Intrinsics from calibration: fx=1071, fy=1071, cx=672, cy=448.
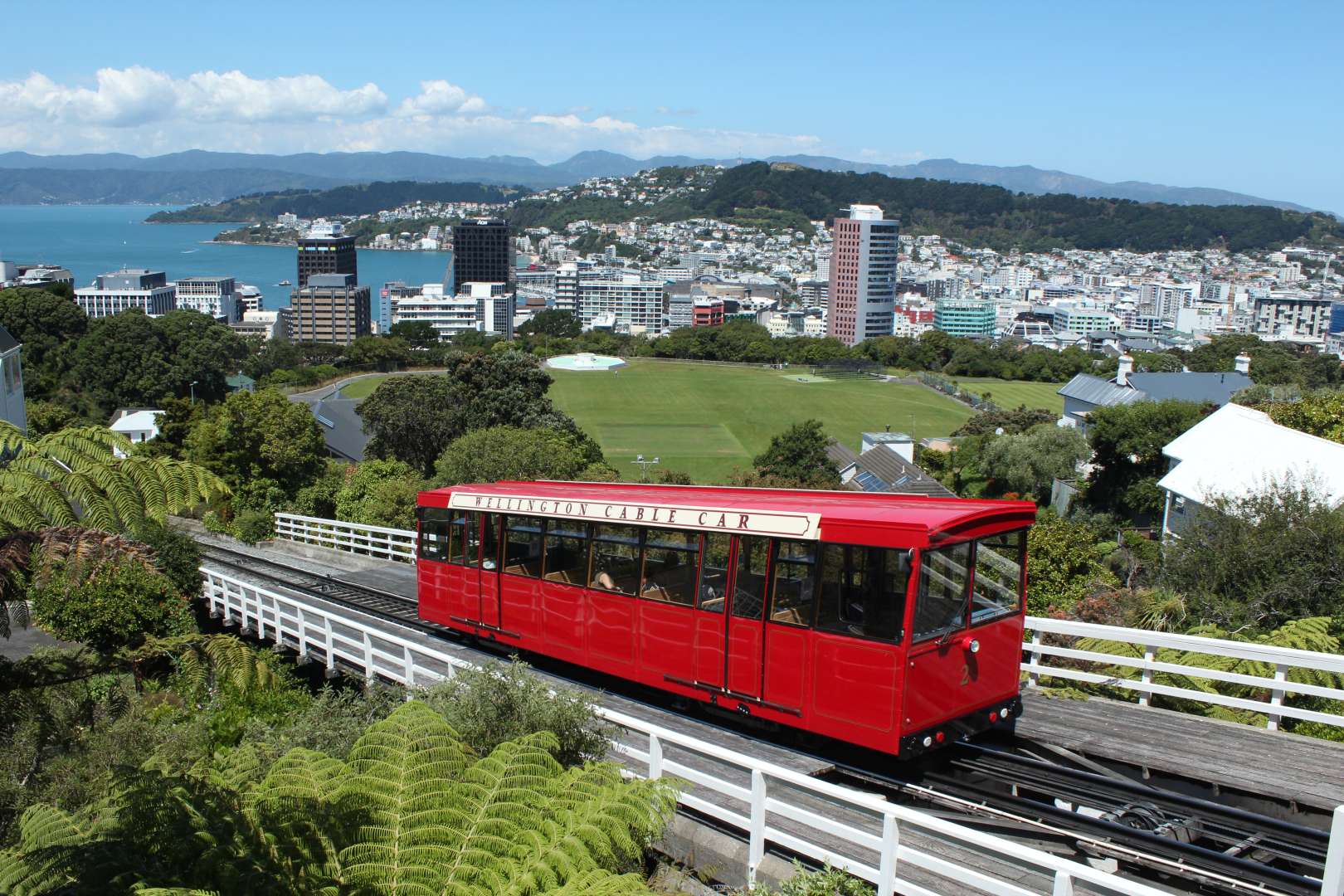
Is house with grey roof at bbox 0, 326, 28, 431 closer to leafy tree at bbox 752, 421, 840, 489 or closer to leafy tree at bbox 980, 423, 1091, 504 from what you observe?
leafy tree at bbox 752, 421, 840, 489

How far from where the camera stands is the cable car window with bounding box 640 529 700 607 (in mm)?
10844

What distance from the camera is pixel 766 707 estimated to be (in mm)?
10047

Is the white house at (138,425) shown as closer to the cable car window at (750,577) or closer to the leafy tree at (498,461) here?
the leafy tree at (498,461)

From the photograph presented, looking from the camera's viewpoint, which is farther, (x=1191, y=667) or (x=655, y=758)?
(x=1191, y=667)

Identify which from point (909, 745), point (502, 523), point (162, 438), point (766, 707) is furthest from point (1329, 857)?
point (162, 438)

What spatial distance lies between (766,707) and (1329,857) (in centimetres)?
494

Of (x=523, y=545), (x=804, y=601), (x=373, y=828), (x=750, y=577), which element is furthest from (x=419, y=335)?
(x=373, y=828)

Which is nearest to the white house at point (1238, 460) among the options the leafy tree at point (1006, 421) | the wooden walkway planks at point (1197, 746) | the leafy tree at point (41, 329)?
the wooden walkway planks at point (1197, 746)

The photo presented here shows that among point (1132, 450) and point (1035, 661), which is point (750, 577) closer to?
point (1035, 661)

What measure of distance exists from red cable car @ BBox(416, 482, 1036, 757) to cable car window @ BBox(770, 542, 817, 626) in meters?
0.01

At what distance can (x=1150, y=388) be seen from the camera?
234ft

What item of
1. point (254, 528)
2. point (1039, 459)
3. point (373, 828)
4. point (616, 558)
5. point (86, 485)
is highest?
point (86, 485)

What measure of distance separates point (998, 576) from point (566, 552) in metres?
5.09

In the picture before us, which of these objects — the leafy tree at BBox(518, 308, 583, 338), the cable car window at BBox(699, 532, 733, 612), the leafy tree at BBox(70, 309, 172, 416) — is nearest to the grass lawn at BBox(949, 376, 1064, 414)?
the leafy tree at BBox(518, 308, 583, 338)
